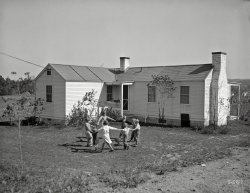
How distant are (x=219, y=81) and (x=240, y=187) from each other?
14169 millimetres

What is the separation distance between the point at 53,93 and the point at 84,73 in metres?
3.28

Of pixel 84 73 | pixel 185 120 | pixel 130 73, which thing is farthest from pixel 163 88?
pixel 84 73

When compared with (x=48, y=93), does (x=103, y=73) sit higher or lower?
higher

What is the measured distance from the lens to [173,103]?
941 inches

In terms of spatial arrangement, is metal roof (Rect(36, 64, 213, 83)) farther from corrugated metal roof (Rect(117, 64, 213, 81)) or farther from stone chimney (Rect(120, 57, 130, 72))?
stone chimney (Rect(120, 57, 130, 72))

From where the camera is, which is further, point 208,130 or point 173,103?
point 173,103

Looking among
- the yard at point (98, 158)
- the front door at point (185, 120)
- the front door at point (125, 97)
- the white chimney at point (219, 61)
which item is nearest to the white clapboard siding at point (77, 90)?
the front door at point (125, 97)

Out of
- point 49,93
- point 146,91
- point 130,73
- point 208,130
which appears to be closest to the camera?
point 208,130

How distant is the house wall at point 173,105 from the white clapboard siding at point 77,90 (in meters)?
3.00

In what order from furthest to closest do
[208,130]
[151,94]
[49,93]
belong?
1. [151,94]
2. [49,93]
3. [208,130]

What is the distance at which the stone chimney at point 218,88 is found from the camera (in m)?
22.3

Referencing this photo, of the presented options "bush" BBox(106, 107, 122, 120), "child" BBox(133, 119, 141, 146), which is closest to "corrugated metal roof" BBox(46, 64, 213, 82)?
"bush" BBox(106, 107, 122, 120)

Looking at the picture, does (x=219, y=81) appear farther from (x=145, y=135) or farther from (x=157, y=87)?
(x=145, y=135)

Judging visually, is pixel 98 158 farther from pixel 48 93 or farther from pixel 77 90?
pixel 48 93
